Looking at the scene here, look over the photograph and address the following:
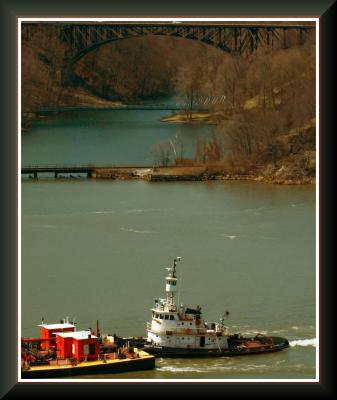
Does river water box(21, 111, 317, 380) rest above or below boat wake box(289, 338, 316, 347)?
above

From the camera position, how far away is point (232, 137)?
11094 millimetres

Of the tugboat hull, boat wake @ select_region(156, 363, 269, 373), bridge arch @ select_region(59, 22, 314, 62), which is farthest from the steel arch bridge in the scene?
boat wake @ select_region(156, 363, 269, 373)

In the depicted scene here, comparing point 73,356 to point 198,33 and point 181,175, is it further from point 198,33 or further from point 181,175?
point 181,175

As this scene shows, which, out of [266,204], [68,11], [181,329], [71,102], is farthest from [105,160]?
[68,11]

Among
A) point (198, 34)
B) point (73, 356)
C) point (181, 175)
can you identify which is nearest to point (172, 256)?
point (73, 356)

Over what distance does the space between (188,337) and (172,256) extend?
1.28 meters

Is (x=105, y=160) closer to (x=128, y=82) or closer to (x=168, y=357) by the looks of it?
(x=128, y=82)

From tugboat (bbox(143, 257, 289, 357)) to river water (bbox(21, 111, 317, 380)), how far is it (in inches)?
4.1

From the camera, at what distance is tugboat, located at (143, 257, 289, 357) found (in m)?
6.84

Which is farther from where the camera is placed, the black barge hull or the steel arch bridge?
the steel arch bridge

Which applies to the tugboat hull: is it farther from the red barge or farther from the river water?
the red barge

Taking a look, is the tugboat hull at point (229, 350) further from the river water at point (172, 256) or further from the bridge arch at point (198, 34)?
the bridge arch at point (198, 34)

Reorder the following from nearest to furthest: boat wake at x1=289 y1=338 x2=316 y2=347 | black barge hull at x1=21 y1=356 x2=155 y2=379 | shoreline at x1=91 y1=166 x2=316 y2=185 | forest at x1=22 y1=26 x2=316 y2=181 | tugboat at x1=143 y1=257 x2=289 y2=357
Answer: black barge hull at x1=21 y1=356 x2=155 y2=379, boat wake at x1=289 y1=338 x2=316 y2=347, tugboat at x1=143 y1=257 x2=289 y2=357, forest at x1=22 y1=26 x2=316 y2=181, shoreline at x1=91 y1=166 x2=316 y2=185

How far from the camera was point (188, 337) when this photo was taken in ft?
22.7
